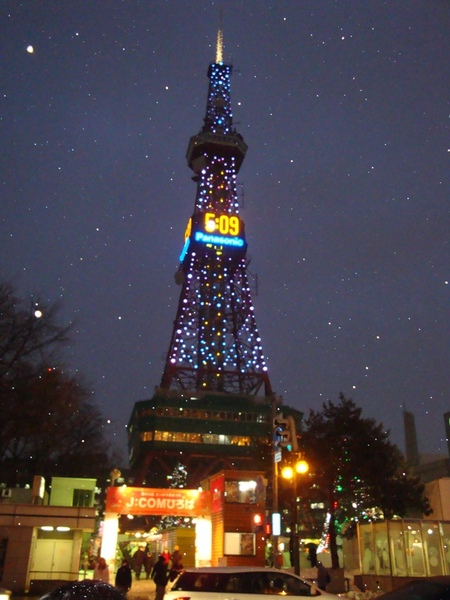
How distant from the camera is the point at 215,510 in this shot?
81.4ft

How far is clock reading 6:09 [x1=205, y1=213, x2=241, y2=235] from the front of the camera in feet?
300

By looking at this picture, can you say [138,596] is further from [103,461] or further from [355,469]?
[103,461]

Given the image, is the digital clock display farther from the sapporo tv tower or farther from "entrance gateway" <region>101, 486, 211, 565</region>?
"entrance gateway" <region>101, 486, 211, 565</region>

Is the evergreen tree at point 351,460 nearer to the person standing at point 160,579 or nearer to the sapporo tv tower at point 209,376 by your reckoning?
the person standing at point 160,579

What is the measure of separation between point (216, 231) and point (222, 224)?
1.64 meters

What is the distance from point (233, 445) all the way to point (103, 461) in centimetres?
4421

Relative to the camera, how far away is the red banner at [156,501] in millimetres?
24938

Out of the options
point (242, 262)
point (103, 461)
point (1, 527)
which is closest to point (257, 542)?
point (1, 527)

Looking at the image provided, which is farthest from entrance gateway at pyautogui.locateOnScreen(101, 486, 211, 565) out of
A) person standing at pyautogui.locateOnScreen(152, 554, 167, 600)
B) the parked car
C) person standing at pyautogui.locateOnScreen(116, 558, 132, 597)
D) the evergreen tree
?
the parked car

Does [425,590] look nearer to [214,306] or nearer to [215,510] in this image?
[215,510]

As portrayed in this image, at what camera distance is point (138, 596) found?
824 inches

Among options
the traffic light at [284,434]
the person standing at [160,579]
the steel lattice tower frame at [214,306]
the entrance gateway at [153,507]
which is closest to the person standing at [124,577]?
the person standing at [160,579]

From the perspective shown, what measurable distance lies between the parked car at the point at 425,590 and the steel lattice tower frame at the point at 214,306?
78.5 m

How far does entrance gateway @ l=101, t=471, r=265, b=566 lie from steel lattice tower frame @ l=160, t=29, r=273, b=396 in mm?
60279
